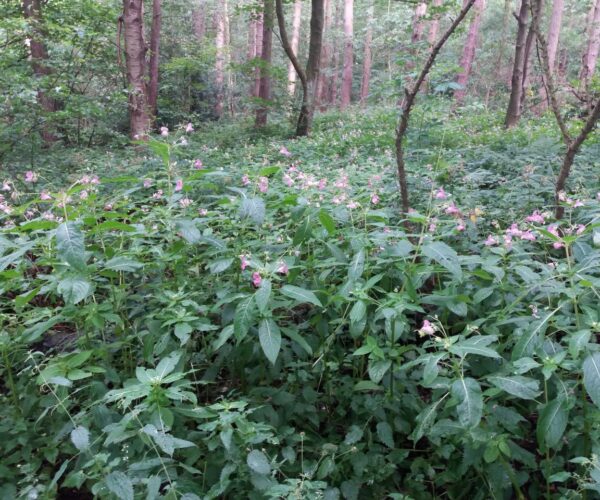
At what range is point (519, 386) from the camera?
1.73 m

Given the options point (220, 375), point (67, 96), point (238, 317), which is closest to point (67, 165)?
point (67, 96)

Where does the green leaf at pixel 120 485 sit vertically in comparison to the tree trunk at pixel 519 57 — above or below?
below

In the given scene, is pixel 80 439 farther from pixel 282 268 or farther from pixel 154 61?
pixel 154 61

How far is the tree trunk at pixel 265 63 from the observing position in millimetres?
11211

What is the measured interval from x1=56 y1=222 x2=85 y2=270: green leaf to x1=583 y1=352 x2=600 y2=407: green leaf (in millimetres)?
2031

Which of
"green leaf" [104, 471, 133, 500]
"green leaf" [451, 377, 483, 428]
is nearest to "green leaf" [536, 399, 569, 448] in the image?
"green leaf" [451, 377, 483, 428]

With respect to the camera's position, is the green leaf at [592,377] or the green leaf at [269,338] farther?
the green leaf at [269,338]

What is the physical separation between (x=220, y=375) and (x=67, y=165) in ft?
22.9

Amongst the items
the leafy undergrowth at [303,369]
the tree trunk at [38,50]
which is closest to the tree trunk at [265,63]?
the tree trunk at [38,50]

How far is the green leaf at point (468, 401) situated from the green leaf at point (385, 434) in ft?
1.86

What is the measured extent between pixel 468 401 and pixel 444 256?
679mm

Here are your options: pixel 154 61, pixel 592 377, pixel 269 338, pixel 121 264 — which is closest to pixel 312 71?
pixel 154 61

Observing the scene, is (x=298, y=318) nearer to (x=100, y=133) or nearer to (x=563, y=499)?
(x=563, y=499)

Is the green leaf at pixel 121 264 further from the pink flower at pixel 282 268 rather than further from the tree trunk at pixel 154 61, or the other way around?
the tree trunk at pixel 154 61
